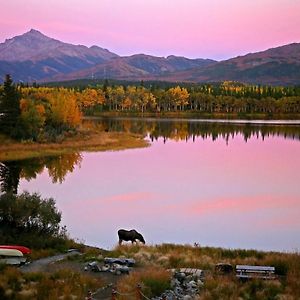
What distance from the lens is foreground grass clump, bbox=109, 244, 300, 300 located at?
516 inches

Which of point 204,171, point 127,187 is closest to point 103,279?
point 127,187

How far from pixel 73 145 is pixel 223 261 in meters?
49.8

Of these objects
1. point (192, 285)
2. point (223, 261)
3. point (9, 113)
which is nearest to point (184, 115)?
point (9, 113)

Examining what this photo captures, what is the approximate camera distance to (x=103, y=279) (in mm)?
14492

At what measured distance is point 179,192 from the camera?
114ft

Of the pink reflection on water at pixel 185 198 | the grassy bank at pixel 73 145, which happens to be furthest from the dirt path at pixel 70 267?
the grassy bank at pixel 73 145

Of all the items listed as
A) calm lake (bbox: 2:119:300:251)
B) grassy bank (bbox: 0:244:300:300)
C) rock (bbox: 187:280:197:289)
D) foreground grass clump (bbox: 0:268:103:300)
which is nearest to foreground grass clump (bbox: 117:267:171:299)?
grassy bank (bbox: 0:244:300:300)

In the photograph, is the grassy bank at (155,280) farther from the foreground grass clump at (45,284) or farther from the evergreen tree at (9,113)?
the evergreen tree at (9,113)

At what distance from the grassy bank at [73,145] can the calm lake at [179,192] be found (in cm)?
325

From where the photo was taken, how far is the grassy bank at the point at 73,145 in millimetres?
56594

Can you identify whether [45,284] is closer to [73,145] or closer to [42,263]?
[42,263]

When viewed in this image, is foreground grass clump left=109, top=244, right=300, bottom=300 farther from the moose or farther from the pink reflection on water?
the pink reflection on water

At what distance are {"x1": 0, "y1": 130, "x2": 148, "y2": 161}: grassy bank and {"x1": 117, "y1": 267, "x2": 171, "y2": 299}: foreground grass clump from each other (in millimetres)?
41829

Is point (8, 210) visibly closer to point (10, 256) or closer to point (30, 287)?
point (10, 256)
